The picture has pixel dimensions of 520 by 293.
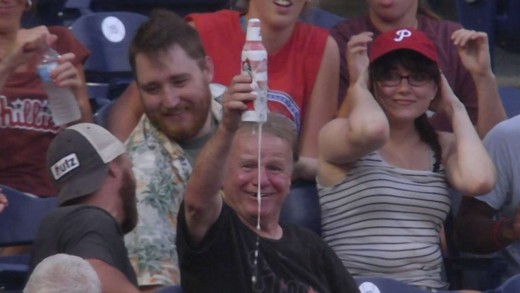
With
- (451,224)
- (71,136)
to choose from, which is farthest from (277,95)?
(71,136)

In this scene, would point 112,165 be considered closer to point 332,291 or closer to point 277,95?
point 332,291

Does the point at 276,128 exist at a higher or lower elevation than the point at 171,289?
higher

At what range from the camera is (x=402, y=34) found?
4395 mm

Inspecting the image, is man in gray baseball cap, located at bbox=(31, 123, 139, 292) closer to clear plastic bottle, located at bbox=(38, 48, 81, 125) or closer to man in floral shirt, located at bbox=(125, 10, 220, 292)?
man in floral shirt, located at bbox=(125, 10, 220, 292)

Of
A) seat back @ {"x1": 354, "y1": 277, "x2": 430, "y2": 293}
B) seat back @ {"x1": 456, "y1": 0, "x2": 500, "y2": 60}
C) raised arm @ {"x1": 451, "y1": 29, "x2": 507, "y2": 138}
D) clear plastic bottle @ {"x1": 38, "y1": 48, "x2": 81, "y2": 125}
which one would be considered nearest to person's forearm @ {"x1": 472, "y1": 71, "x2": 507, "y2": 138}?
raised arm @ {"x1": 451, "y1": 29, "x2": 507, "y2": 138}

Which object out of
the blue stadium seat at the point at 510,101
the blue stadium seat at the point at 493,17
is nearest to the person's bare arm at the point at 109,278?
the blue stadium seat at the point at 510,101

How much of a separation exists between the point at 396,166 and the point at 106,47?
1.51 meters

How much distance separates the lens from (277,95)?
14.9ft

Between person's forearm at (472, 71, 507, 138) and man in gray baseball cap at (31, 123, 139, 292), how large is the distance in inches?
56.6

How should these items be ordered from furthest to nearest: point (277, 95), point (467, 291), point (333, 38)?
point (333, 38)
point (277, 95)
point (467, 291)

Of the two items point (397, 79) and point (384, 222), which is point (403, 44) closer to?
point (397, 79)

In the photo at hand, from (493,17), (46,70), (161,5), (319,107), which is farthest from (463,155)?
(161,5)

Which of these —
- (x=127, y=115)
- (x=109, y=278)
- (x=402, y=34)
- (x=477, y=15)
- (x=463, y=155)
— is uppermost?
(x=402, y=34)

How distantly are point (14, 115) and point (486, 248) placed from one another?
5.32ft
